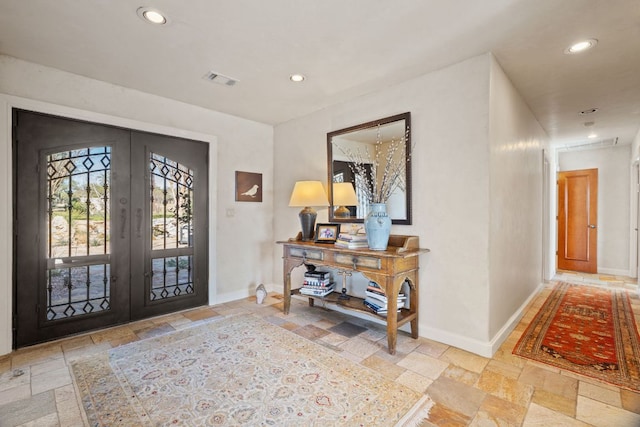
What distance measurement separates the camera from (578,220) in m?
6.04

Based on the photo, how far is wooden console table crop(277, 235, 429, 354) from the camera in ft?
8.17

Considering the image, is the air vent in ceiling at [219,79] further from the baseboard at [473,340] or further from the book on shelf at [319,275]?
the baseboard at [473,340]

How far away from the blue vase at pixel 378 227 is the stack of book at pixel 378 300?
43 cm

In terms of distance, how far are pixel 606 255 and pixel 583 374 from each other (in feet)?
16.7

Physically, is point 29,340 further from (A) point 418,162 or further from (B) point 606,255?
(B) point 606,255

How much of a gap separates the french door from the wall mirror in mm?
1606

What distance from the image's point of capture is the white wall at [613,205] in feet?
18.4

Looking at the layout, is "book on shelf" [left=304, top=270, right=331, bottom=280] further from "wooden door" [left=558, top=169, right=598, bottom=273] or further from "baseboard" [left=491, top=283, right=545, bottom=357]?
"wooden door" [left=558, top=169, right=598, bottom=273]

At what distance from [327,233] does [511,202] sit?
A: 187cm

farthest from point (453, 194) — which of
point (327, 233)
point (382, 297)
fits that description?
point (327, 233)

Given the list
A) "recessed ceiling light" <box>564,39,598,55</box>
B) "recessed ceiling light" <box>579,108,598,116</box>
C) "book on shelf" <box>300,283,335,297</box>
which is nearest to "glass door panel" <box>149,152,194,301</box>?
"book on shelf" <box>300,283,335,297</box>

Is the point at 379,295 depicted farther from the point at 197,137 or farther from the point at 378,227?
the point at 197,137

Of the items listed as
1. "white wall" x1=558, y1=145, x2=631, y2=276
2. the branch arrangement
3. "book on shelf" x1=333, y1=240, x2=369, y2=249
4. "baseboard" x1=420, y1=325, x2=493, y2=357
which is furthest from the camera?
"white wall" x1=558, y1=145, x2=631, y2=276

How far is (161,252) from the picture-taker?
342 centimetres
